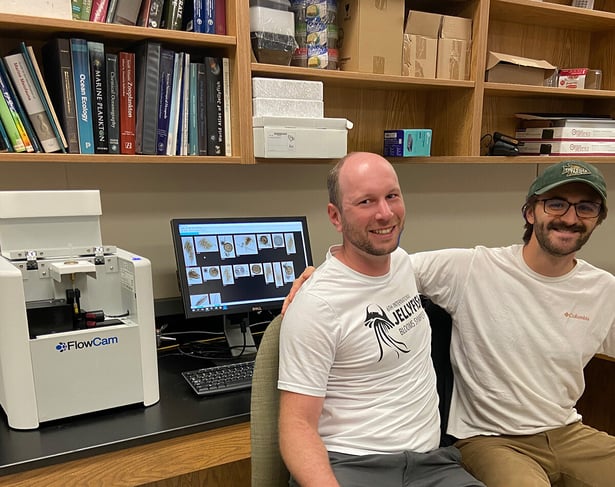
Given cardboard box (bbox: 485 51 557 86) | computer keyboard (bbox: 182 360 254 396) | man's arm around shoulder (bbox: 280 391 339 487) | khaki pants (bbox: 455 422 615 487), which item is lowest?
khaki pants (bbox: 455 422 615 487)

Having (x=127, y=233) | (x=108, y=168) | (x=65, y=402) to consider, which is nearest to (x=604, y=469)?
(x=65, y=402)

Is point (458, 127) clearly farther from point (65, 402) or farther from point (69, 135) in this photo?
point (65, 402)

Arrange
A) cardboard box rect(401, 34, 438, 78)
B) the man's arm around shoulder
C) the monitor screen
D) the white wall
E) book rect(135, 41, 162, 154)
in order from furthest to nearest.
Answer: cardboard box rect(401, 34, 438, 78), the white wall, the monitor screen, book rect(135, 41, 162, 154), the man's arm around shoulder

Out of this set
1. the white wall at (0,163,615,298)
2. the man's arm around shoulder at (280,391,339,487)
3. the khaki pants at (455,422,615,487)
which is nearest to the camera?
the man's arm around shoulder at (280,391,339,487)

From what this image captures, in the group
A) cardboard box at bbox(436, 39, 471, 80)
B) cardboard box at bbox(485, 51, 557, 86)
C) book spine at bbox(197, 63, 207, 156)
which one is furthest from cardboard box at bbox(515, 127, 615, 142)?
book spine at bbox(197, 63, 207, 156)

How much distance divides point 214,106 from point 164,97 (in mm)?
162

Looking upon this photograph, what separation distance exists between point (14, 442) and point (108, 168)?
94 centimetres

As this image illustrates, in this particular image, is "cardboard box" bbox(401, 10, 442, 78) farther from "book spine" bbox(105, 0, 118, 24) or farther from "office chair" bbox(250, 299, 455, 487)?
"office chair" bbox(250, 299, 455, 487)

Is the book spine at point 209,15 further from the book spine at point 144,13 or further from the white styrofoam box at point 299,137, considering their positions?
the white styrofoam box at point 299,137

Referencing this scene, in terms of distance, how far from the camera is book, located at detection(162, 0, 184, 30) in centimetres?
164

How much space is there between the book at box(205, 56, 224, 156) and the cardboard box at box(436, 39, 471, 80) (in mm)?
845

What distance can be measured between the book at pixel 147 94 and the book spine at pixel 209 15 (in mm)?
163

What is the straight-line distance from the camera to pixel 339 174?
132 centimetres

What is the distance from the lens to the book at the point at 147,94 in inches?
63.4
